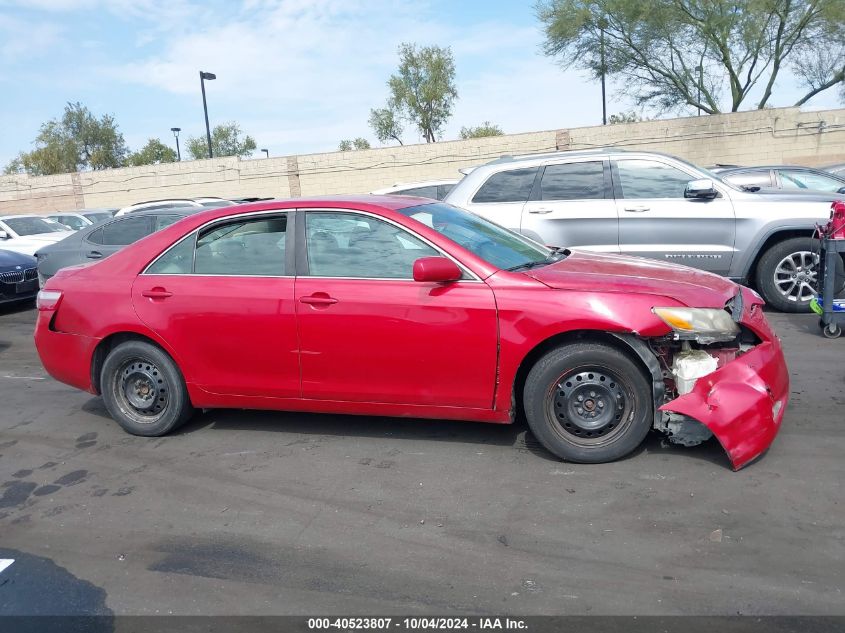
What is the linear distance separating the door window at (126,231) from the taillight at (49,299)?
562 cm

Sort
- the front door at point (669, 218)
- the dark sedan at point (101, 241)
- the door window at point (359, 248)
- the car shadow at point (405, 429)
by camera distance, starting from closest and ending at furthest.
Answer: the car shadow at point (405, 429) < the door window at point (359, 248) < the front door at point (669, 218) < the dark sedan at point (101, 241)

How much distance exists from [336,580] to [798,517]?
228 cm

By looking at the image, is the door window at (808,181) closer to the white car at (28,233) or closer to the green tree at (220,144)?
the white car at (28,233)

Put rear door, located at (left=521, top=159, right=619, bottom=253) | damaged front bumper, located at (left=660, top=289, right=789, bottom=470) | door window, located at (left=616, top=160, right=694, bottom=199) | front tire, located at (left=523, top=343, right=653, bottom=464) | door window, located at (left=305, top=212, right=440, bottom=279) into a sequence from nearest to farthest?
damaged front bumper, located at (left=660, top=289, right=789, bottom=470) → front tire, located at (left=523, top=343, right=653, bottom=464) → door window, located at (left=305, top=212, right=440, bottom=279) → door window, located at (left=616, top=160, right=694, bottom=199) → rear door, located at (left=521, top=159, right=619, bottom=253)

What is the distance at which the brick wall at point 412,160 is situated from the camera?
28.3m

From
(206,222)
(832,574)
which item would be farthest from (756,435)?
(206,222)

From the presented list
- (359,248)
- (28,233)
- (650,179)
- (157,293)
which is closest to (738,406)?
(359,248)

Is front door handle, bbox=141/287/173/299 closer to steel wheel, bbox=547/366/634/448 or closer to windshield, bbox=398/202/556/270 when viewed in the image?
windshield, bbox=398/202/556/270

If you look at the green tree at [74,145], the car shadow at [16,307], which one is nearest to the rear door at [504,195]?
the car shadow at [16,307]

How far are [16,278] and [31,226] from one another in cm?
502

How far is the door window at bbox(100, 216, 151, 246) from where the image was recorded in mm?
11047

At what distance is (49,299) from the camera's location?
5586 millimetres

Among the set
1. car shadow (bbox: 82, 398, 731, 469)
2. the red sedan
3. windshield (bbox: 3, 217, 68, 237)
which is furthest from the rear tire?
windshield (bbox: 3, 217, 68, 237)

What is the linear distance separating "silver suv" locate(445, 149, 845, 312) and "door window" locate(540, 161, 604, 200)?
0.04ft
